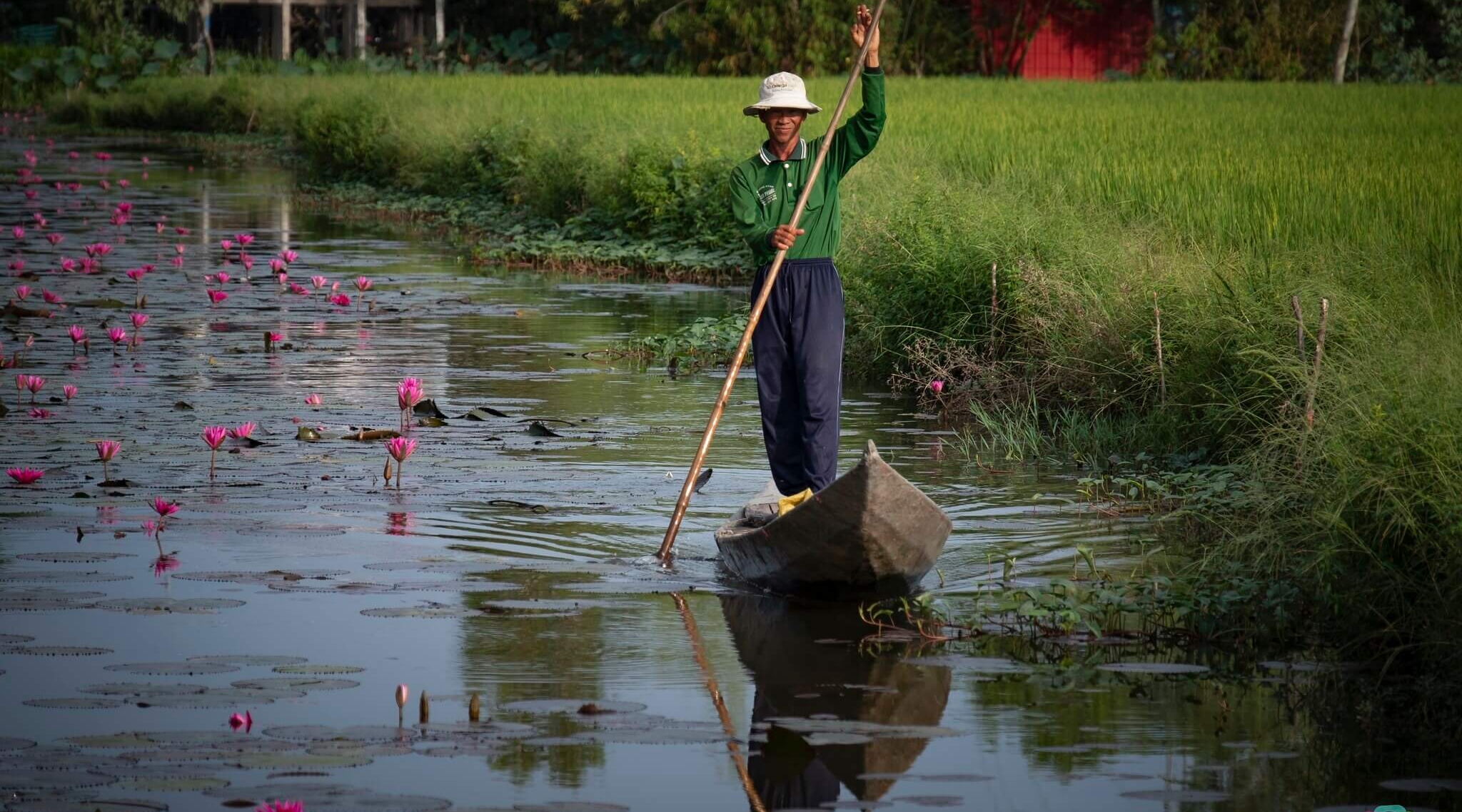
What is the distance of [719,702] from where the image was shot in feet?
18.0

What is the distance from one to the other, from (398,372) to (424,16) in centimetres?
4010

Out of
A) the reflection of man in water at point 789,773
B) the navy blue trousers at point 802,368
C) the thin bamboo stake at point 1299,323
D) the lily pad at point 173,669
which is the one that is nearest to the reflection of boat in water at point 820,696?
the reflection of man in water at point 789,773

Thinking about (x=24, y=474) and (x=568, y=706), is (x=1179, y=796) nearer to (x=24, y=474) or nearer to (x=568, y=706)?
(x=568, y=706)

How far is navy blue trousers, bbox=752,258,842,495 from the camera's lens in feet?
23.7

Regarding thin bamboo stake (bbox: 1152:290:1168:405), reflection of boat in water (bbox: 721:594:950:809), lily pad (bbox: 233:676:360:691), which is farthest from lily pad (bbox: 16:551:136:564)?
thin bamboo stake (bbox: 1152:290:1168:405)

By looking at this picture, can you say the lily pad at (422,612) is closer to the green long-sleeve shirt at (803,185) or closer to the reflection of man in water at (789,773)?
the reflection of man in water at (789,773)

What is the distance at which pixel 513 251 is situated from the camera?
19.1m

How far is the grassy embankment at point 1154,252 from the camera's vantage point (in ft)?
19.7

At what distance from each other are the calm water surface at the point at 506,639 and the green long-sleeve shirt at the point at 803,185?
129 centimetres

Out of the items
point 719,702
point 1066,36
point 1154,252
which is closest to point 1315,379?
point 719,702

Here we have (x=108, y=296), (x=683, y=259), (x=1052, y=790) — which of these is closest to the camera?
(x=1052, y=790)

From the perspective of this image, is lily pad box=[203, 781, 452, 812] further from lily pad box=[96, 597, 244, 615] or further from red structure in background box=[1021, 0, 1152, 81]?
red structure in background box=[1021, 0, 1152, 81]

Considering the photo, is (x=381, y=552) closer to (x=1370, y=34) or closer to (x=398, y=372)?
(x=398, y=372)

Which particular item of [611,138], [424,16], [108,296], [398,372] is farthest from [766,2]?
[398,372]
